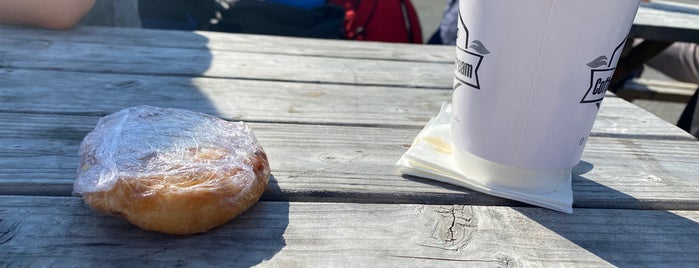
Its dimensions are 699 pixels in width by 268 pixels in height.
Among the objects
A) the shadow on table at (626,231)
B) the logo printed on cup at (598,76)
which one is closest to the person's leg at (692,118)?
the shadow on table at (626,231)

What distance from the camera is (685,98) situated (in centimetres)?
261

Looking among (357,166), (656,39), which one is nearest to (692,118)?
(656,39)

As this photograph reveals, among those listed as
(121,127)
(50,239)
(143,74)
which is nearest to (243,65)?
(143,74)

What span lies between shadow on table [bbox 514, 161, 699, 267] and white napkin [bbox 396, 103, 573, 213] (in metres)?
0.02

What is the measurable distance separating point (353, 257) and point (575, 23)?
0.34m

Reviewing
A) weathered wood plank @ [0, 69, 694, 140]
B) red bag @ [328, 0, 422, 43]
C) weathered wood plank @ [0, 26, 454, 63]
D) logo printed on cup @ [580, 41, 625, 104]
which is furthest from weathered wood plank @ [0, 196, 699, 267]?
red bag @ [328, 0, 422, 43]

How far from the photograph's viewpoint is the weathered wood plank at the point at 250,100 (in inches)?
38.5

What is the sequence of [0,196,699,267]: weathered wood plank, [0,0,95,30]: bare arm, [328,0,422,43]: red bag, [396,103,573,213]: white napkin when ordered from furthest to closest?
[328,0,422,43]: red bag → [0,0,95,30]: bare arm → [396,103,573,213]: white napkin → [0,196,699,267]: weathered wood plank

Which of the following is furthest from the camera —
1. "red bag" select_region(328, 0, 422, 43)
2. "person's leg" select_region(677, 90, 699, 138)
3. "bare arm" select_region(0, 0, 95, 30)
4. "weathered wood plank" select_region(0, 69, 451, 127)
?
"red bag" select_region(328, 0, 422, 43)

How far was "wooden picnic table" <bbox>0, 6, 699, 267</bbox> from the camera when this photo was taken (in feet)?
1.92

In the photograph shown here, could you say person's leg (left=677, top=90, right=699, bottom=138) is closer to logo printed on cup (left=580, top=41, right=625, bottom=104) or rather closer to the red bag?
the red bag

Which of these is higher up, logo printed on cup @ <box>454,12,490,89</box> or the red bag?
logo printed on cup @ <box>454,12,490,89</box>

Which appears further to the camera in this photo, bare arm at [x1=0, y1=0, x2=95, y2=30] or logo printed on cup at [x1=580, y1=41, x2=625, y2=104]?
bare arm at [x1=0, y1=0, x2=95, y2=30]

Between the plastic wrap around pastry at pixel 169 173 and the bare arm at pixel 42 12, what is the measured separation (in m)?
0.83
